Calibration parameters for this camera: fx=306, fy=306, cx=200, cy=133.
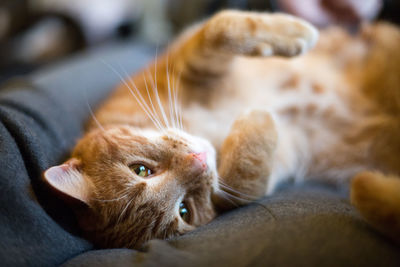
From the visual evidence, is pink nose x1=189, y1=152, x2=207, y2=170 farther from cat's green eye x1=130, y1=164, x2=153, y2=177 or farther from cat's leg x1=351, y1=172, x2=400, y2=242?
cat's leg x1=351, y1=172, x2=400, y2=242

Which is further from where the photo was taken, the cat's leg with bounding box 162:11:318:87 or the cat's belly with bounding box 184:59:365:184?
the cat's belly with bounding box 184:59:365:184

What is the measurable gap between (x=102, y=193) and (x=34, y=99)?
49 centimetres

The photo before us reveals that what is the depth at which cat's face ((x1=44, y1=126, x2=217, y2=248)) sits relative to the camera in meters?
0.97

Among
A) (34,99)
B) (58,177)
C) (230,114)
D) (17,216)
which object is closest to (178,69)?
(230,114)

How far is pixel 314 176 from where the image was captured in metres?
1.44

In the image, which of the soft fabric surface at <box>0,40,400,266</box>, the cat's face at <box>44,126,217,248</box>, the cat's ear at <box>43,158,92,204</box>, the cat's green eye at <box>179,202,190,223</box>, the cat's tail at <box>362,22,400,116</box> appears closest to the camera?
the soft fabric surface at <box>0,40,400,266</box>

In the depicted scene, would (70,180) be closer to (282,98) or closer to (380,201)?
(380,201)

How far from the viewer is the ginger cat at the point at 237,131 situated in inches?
38.5

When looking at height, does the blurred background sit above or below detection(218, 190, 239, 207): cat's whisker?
above

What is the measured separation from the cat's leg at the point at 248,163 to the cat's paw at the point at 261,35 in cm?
27

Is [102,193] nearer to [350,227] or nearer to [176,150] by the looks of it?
[176,150]

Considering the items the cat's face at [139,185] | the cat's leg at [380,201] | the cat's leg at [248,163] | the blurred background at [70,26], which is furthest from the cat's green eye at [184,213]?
the blurred background at [70,26]

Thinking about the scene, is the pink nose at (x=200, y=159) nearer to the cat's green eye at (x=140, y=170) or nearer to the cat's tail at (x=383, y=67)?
the cat's green eye at (x=140, y=170)

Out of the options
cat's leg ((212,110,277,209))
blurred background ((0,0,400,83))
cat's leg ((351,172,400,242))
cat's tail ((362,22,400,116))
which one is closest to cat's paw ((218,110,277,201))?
cat's leg ((212,110,277,209))
